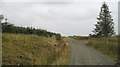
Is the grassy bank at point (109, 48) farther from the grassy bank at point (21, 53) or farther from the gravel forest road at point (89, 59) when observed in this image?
the grassy bank at point (21, 53)

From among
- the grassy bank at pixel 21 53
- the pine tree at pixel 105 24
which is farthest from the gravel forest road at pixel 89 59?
the pine tree at pixel 105 24

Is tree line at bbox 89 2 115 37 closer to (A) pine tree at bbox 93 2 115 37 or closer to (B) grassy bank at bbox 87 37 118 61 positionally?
(A) pine tree at bbox 93 2 115 37

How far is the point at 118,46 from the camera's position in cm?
3478

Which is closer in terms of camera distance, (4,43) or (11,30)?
(4,43)

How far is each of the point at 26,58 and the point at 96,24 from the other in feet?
229

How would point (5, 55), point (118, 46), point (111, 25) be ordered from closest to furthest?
point (5, 55) → point (118, 46) → point (111, 25)

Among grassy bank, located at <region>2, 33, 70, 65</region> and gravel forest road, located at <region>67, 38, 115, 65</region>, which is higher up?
grassy bank, located at <region>2, 33, 70, 65</region>

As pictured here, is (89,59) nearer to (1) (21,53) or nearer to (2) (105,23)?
(1) (21,53)

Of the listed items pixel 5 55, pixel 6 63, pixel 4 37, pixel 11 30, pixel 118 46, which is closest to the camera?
pixel 6 63

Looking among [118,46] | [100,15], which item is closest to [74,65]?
[118,46]

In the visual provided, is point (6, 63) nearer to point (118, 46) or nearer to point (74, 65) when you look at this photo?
point (74, 65)

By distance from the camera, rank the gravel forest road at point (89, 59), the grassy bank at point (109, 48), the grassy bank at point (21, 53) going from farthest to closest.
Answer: the grassy bank at point (109, 48) → the gravel forest road at point (89, 59) → the grassy bank at point (21, 53)

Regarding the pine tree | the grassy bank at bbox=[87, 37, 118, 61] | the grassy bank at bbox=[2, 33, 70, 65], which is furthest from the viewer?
Answer: the pine tree

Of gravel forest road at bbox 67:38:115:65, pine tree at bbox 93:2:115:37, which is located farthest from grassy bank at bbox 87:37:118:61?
pine tree at bbox 93:2:115:37
